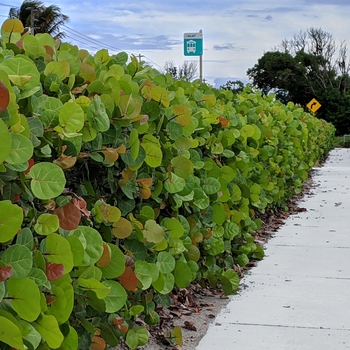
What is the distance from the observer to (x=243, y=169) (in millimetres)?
5816

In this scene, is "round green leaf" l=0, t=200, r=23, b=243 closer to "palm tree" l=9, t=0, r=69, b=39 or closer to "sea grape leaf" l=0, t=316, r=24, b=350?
"sea grape leaf" l=0, t=316, r=24, b=350

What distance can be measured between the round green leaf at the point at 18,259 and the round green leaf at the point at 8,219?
0.12m

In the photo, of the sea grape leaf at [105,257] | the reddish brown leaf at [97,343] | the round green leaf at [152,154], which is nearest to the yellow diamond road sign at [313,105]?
the round green leaf at [152,154]

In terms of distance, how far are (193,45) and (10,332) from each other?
1504cm

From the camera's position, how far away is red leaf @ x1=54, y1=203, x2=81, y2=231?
2.24m

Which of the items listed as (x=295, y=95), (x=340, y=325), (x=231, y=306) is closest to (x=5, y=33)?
(x=231, y=306)

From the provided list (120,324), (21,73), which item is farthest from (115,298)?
(21,73)

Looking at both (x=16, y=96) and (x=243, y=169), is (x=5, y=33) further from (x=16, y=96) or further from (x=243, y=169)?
(x=243, y=169)

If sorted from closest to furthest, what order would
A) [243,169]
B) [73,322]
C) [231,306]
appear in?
[73,322] < [231,306] < [243,169]

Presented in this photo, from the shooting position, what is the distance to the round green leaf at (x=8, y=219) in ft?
5.80

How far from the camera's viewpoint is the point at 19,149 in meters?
1.91

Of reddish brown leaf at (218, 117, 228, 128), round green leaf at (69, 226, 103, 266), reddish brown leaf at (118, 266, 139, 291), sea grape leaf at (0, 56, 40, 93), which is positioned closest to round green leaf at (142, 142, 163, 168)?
reddish brown leaf at (118, 266, 139, 291)

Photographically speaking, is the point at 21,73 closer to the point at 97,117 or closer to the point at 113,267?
the point at 97,117

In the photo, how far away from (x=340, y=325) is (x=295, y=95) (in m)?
63.0
